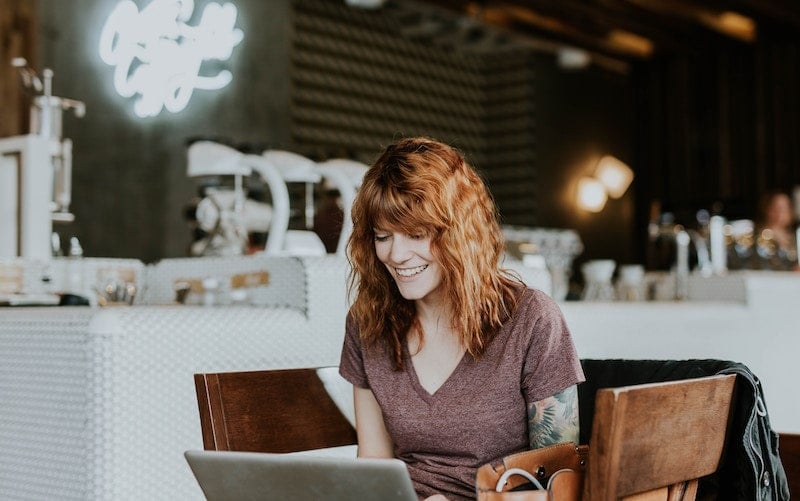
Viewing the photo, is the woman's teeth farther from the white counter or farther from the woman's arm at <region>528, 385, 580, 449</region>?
the white counter

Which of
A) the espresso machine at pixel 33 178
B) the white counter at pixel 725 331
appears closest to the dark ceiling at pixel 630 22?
the white counter at pixel 725 331

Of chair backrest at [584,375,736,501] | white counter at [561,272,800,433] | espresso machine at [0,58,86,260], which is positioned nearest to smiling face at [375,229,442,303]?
chair backrest at [584,375,736,501]

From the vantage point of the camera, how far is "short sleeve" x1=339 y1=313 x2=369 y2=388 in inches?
69.7

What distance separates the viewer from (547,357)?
1.61 m

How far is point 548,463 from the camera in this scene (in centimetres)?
140

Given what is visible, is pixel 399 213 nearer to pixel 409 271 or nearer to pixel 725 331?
pixel 409 271

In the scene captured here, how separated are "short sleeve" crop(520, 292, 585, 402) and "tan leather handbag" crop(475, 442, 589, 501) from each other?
16 centimetres

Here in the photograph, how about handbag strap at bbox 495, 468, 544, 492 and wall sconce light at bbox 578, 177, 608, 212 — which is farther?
wall sconce light at bbox 578, 177, 608, 212

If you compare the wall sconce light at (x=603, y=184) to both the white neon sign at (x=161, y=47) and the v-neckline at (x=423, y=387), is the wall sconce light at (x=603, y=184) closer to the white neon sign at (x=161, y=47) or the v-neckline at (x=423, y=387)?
the white neon sign at (x=161, y=47)

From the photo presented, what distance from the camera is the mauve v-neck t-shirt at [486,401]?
5.32 feet

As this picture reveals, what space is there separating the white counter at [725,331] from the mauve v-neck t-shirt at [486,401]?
1295 millimetres

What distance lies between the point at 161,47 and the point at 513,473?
2798 mm

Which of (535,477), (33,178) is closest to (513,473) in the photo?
(535,477)

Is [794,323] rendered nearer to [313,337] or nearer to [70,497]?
[313,337]
